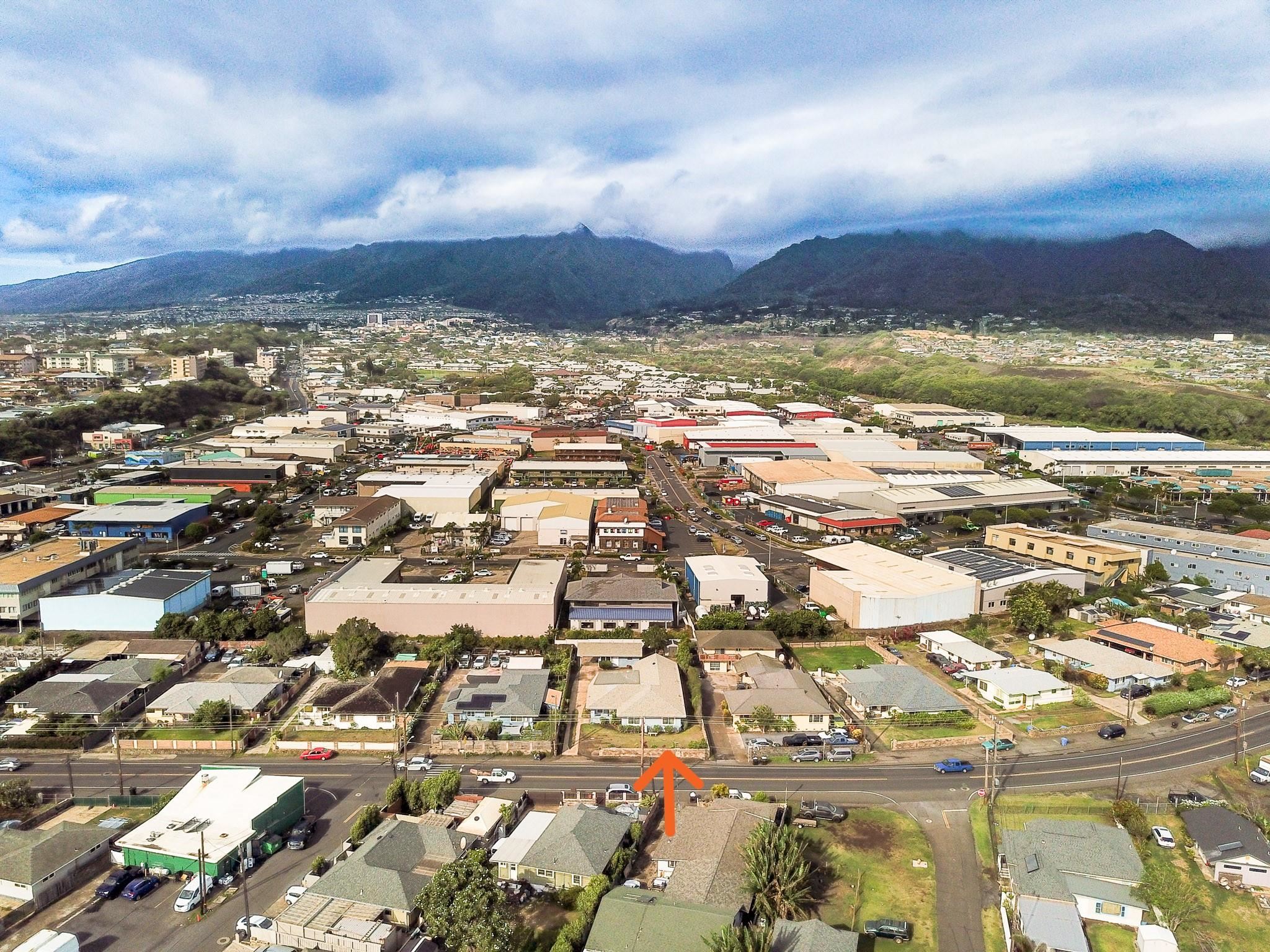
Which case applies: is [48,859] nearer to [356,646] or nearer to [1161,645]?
[356,646]

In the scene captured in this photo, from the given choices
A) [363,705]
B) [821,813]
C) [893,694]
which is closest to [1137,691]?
[893,694]

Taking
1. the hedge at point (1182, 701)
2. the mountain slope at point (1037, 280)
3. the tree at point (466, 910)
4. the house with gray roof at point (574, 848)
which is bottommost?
the hedge at point (1182, 701)

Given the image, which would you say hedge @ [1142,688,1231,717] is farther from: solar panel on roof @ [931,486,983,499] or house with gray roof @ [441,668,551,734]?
solar panel on roof @ [931,486,983,499]

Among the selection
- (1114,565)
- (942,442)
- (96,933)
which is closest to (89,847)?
(96,933)

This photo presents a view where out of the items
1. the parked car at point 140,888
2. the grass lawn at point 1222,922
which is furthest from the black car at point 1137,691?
the parked car at point 140,888

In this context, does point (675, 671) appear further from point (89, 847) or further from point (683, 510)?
point (683, 510)

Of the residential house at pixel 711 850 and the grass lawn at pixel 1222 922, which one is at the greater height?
the residential house at pixel 711 850

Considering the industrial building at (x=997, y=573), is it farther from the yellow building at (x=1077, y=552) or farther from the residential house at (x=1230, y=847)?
the residential house at (x=1230, y=847)

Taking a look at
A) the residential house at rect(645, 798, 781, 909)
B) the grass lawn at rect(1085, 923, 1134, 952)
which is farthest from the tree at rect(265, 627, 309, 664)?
the grass lawn at rect(1085, 923, 1134, 952)
